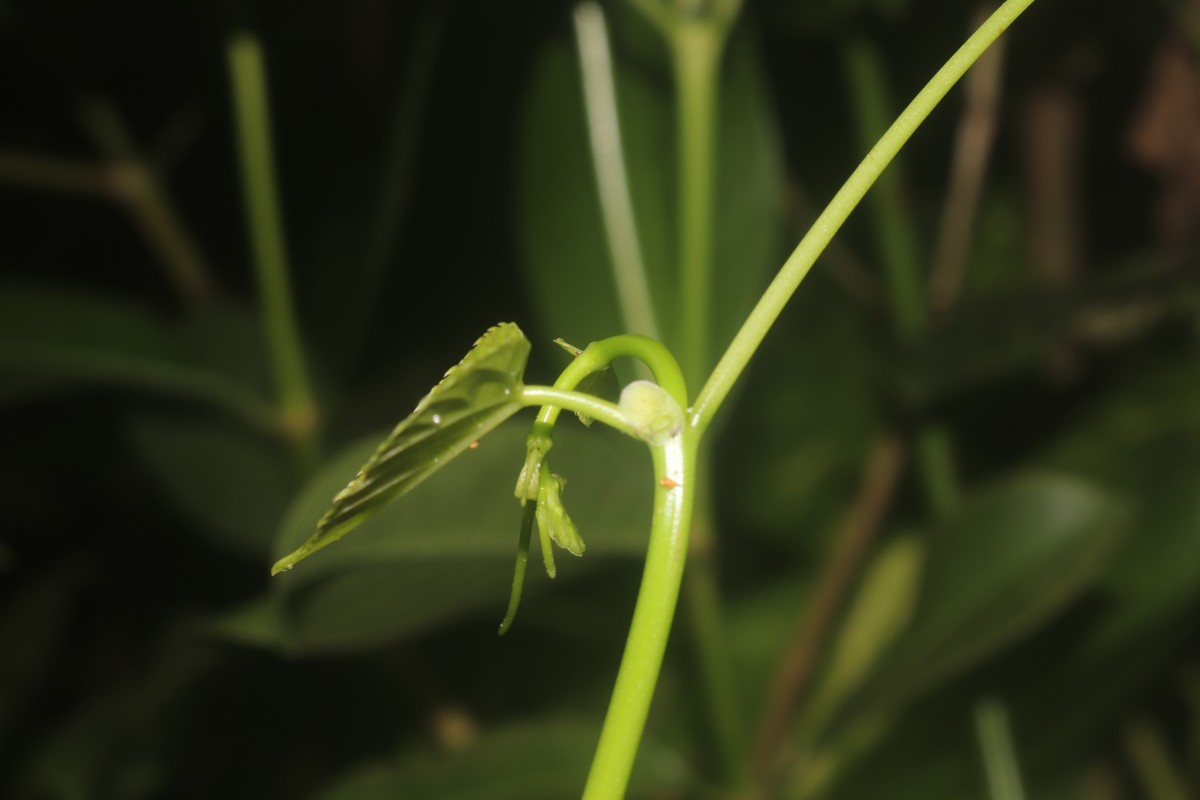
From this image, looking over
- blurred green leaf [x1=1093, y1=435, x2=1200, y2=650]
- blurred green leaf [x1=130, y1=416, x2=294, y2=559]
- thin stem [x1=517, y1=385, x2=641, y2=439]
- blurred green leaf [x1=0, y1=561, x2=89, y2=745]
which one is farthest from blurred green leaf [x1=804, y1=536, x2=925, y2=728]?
thin stem [x1=517, y1=385, x2=641, y2=439]

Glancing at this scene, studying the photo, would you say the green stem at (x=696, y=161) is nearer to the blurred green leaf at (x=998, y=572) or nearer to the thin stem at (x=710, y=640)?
the thin stem at (x=710, y=640)

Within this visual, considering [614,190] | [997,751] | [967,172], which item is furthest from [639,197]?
[997,751]

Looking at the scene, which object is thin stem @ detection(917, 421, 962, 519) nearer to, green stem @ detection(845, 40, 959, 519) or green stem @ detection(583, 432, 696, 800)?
green stem @ detection(845, 40, 959, 519)

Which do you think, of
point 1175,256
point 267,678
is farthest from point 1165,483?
point 267,678

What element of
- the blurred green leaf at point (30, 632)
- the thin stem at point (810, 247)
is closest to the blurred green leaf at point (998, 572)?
the thin stem at point (810, 247)

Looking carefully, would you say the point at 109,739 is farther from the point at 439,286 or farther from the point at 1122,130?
the point at 1122,130
